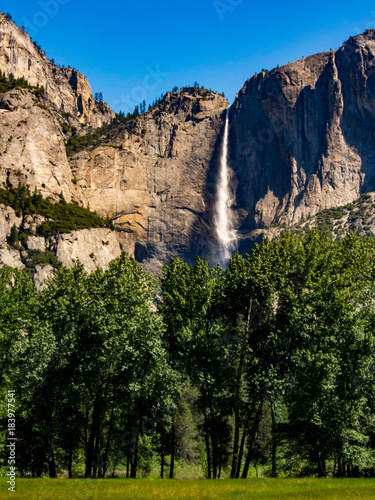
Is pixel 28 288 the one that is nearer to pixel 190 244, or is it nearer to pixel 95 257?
pixel 95 257

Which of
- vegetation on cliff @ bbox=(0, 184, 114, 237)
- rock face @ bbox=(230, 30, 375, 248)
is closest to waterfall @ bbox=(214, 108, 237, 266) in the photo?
rock face @ bbox=(230, 30, 375, 248)

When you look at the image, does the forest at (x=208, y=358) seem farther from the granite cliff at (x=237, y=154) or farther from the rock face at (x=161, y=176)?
the rock face at (x=161, y=176)

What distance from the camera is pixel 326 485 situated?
80.8ft

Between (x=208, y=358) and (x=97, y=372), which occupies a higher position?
(x=208, y=358)

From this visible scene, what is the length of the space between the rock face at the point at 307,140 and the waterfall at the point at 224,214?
3163 mm

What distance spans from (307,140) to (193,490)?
6556 inches

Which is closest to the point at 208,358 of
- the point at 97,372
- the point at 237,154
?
Answer: the point at 97,372

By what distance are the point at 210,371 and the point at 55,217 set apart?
95733 mm

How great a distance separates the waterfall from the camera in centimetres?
16750

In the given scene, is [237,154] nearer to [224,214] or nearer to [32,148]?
[224,214]

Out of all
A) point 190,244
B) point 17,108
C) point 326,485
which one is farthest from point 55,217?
point 326,485

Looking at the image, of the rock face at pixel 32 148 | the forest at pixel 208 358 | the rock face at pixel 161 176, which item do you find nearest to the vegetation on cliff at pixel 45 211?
the rock face at pixel 32 148

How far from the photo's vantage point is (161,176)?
563ft

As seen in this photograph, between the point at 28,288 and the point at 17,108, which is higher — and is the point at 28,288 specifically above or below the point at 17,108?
below
